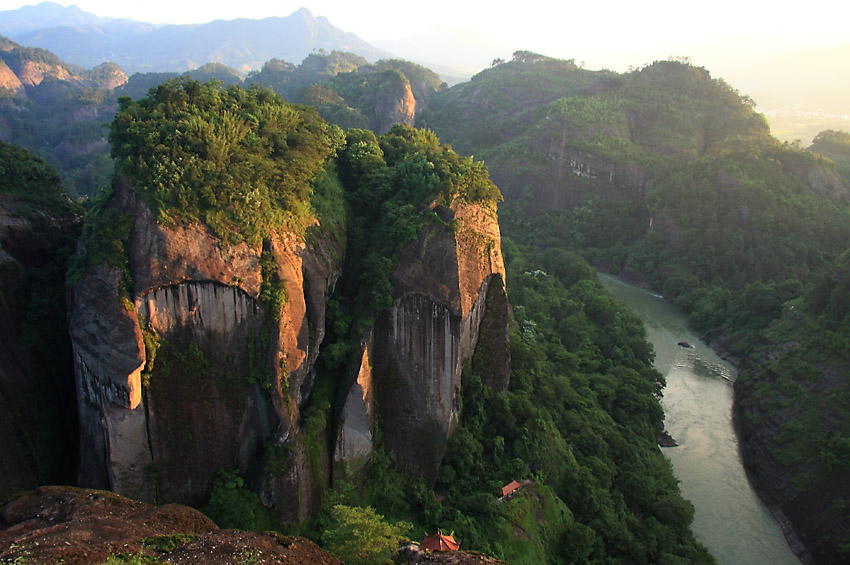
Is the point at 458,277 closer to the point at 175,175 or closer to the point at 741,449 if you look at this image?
the point at 175,175

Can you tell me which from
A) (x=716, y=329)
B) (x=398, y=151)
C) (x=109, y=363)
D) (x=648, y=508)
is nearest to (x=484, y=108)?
(x=716, y=329)

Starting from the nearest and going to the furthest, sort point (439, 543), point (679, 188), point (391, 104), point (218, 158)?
point (439, 543) → point (218, 158) → point (679, 188) → point (391, 104)

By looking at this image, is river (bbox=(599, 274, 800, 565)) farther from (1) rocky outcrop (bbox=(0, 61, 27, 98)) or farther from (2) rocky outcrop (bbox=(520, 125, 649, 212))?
(1) rocky outcrop (bbox=(0, 61, 27, 98))

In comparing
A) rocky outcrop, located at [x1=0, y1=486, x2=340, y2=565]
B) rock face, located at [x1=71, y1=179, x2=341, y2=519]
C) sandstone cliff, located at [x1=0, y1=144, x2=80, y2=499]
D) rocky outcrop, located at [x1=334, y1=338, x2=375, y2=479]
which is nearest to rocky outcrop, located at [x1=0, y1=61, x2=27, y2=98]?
sandstone cliff, located at [x1=0, y1=144, x2=80, y2=499]

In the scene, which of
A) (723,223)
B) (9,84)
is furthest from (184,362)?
(9,84)

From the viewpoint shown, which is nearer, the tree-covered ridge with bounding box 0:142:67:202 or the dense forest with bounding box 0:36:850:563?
the dense forest with bounding box 0:36:850:563

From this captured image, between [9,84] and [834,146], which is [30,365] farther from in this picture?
[9,84]
